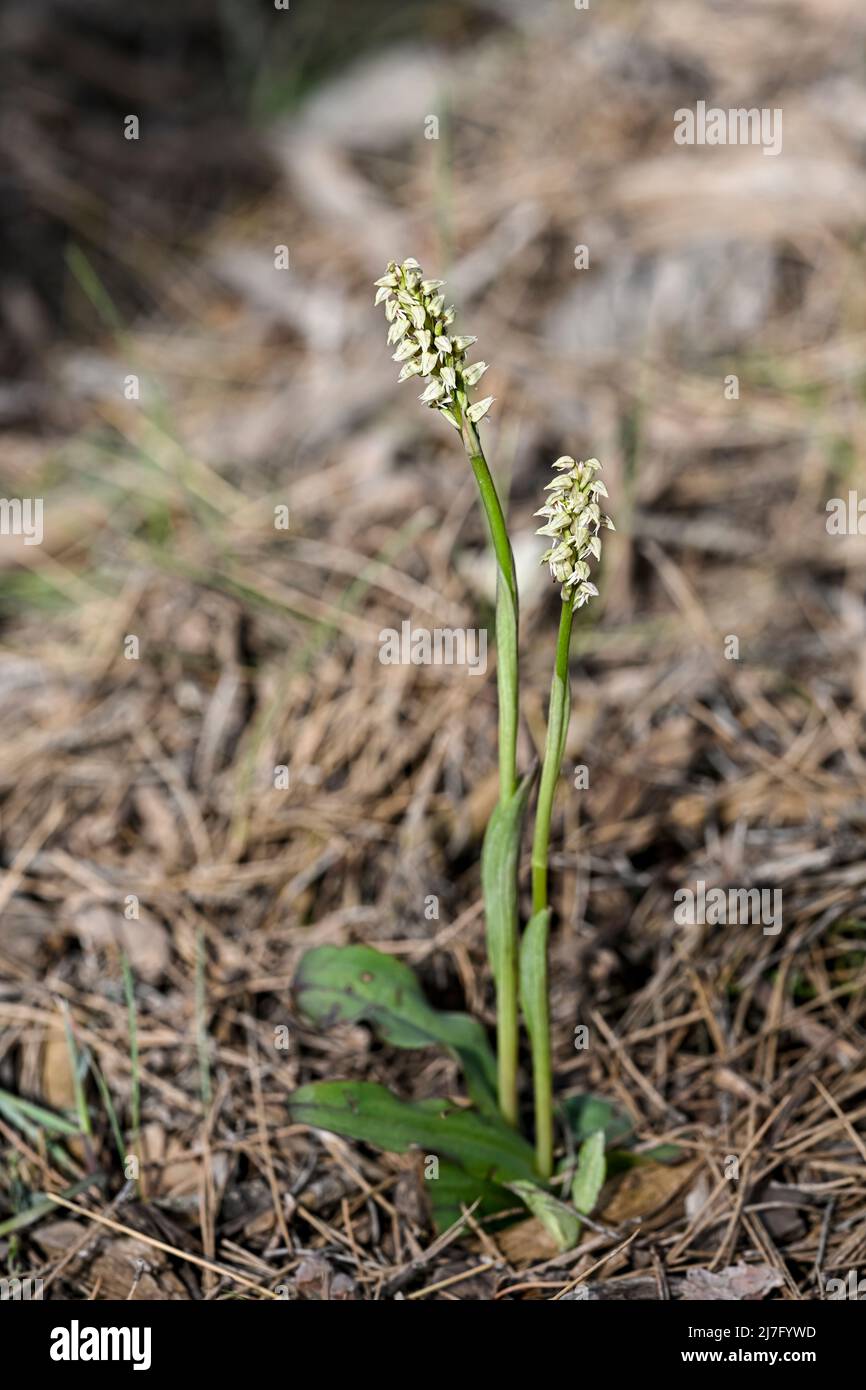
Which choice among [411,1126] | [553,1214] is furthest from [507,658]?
[553,1214]

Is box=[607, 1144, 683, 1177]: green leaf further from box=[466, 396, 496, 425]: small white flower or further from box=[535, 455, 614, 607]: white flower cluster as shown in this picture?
box=[466, 396, 496, 425]: small white flower

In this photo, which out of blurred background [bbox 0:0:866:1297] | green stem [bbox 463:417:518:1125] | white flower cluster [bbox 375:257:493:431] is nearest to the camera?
white flower cluster [bbox 375:257:493:431]

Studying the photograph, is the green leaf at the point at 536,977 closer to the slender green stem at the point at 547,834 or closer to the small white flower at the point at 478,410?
the slender green stem at the point at 547,834

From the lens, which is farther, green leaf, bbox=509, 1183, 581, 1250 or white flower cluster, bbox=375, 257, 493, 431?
green leaf, bbox=509, 1183, 581, 1250

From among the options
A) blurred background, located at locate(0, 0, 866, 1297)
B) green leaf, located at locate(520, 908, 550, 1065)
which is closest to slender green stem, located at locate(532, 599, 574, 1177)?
green leaf, located at locate(520, 908, 550, 1065)

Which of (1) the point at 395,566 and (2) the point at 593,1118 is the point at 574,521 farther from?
(1) the point at 395,566

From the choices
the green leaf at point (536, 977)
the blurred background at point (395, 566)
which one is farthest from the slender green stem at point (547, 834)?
the blurred background at point (395, 566)

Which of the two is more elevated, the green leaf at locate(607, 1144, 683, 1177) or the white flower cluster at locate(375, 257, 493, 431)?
the white flower cluster at locate(375, 257, 493, 431)

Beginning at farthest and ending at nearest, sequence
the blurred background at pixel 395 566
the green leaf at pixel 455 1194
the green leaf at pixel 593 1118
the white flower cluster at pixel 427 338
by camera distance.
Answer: the blurred background at pixel 395 566 < the green leaf at pixel 593 1118 < the green leaf at pixel 455 1194 < the white flower cluster at pixel 427 338
